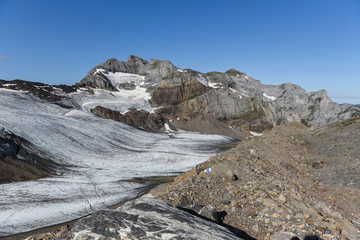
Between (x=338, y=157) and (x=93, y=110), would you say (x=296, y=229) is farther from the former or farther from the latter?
(x=93, y=110)

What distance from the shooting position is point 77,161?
149ft

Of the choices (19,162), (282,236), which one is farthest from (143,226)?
(19,162)

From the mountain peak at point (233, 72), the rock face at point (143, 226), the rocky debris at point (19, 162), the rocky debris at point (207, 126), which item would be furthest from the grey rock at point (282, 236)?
the mountain peak at point (233, 72)

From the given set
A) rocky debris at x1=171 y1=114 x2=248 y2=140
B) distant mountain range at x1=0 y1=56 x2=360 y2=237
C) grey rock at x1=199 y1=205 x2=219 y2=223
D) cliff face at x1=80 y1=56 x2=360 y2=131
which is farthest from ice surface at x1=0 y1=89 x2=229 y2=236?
cliff face at x1=80 y1=56 x2=360 y2=131

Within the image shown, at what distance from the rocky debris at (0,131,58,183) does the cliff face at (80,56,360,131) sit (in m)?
74.4

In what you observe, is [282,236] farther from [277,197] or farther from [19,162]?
[19,162]

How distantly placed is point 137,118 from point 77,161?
52.6 m

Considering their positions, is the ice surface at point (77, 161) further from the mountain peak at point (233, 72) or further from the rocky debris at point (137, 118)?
the mountain peak at point (233, 72)

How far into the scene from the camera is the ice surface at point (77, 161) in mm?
24219

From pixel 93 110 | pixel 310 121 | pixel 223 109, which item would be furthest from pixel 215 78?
pixel 93 110

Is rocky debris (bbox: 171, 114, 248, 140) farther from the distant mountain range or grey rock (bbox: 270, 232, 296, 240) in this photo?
grey rock (bbox: 270, 232, 296, 240)

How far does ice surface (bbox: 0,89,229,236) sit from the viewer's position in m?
24.2

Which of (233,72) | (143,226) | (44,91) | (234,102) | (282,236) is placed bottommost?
(282,236)

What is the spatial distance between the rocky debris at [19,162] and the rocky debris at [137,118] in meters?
48.9
